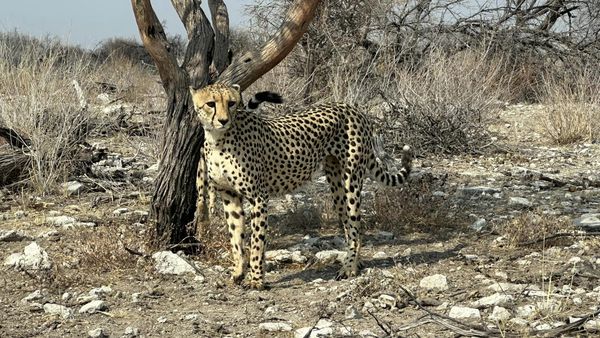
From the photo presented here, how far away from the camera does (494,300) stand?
4637 mm

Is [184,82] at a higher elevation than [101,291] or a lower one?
higher

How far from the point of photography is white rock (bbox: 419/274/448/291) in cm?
518

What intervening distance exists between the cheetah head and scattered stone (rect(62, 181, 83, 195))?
2.92 m

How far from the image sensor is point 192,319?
187 inches

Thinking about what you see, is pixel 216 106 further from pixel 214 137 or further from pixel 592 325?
pixel 592 325

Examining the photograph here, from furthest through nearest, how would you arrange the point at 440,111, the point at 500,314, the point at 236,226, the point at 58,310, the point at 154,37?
1. the point at 440,111
2. the point at 154,37
3. the point at 236,226
4. the point at 58,310
5. the point at 500,314

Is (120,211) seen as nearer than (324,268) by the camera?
No

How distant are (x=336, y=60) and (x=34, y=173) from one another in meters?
5.41

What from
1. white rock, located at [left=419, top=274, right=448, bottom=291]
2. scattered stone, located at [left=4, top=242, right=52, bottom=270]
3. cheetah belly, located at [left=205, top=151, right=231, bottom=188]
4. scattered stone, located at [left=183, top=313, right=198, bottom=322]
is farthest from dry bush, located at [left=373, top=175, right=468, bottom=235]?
scattered stone, located at [left=4, top=242, right=52, bottom=270]

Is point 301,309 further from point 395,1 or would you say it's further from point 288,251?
point 395,1

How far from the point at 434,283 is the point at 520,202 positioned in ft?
8.74

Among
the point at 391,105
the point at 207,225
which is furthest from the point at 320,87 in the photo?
the point at 207,225

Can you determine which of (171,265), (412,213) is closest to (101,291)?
(171,265)

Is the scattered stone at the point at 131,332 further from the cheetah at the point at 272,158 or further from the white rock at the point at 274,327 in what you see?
the cheetah at the point at 272,158
